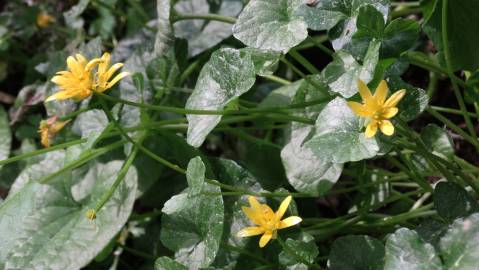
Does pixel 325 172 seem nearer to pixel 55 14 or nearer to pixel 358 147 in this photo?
pixel 358 147

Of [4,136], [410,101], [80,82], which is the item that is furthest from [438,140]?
[4,136]

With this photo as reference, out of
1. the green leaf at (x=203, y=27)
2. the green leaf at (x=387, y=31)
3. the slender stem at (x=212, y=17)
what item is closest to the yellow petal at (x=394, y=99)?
the green leaf at (x=387, y=31)

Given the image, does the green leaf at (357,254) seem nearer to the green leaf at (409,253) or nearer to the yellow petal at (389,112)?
the green leaf at (409,253)

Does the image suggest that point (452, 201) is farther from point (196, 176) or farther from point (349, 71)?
point (196, 176)

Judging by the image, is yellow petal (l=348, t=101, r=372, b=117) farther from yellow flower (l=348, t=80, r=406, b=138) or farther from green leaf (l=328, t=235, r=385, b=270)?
green leaf (l=328, t=235, r=385, b=270)

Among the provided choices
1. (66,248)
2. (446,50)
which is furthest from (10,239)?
(446,50)
